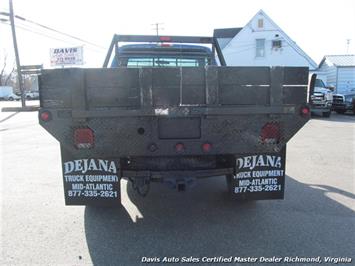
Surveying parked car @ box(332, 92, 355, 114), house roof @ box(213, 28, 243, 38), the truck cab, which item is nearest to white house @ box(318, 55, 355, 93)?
parked car @ box(332, 92, 355, 114)

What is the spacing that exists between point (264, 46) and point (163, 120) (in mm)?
37588

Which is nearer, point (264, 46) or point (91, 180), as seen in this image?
point (91, 180)

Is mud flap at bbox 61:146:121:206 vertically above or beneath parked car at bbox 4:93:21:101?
above

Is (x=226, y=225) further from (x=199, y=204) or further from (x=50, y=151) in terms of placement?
(x=50, y=151)

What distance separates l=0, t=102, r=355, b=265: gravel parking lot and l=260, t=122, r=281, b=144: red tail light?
1033 mm

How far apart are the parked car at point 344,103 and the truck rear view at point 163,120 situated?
2074 cm

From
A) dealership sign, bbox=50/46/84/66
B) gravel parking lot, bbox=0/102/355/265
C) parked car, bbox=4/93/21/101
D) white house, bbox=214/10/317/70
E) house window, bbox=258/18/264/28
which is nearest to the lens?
gravel parking lot, bbox=0/102/355/265

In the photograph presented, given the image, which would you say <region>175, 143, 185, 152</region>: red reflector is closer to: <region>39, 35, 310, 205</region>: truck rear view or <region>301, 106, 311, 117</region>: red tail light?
<region>39, 35, 310, 205</region>: truck rear view

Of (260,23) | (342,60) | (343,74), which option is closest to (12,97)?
(260,23)

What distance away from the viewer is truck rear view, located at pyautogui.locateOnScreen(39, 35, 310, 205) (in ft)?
11.5

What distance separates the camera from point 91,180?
3.93 m

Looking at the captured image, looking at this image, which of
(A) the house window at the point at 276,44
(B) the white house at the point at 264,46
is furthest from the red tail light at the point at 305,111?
(A) the house window at the point at 276,44

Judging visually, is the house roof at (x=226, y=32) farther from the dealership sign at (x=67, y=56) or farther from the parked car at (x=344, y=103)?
the parked car at (x=344, y=103)

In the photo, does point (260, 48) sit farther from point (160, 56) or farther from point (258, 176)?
point (258, 176)
